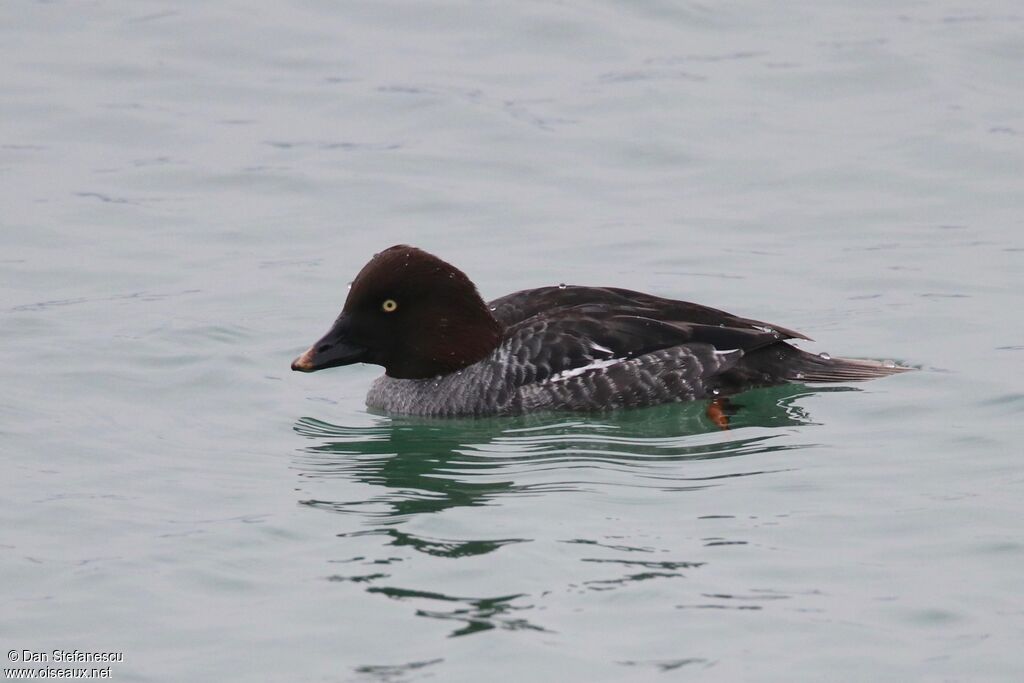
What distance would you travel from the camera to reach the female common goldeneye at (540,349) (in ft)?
39.9

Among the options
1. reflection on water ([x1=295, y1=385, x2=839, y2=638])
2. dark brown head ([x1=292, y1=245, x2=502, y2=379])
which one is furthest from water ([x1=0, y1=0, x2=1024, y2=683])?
dark brown head ([x1=292, y1=245, x2=502, y2=379])

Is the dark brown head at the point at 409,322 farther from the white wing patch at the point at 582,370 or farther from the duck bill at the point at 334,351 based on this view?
the white wing patch at the point at 582,370

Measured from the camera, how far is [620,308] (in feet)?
40.8

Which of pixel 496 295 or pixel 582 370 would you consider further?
pixel 496 295

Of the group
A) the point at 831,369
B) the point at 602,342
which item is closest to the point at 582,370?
the point at 602,342

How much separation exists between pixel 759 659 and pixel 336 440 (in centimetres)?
442

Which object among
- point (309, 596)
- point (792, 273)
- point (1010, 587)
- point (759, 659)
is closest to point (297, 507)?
point (309, 596)

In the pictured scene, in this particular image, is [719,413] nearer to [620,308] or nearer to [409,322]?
[620,308]

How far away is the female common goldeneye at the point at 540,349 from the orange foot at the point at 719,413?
98 millimetres

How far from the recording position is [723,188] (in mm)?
17438

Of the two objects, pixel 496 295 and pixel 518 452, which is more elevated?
pixel 496 295

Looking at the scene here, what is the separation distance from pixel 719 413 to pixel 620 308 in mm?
1057

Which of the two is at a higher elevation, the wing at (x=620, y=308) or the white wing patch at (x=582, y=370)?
the wing at (x=620, y=308)

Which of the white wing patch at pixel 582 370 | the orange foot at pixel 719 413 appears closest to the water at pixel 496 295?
the orange foot at pixel 719 413
